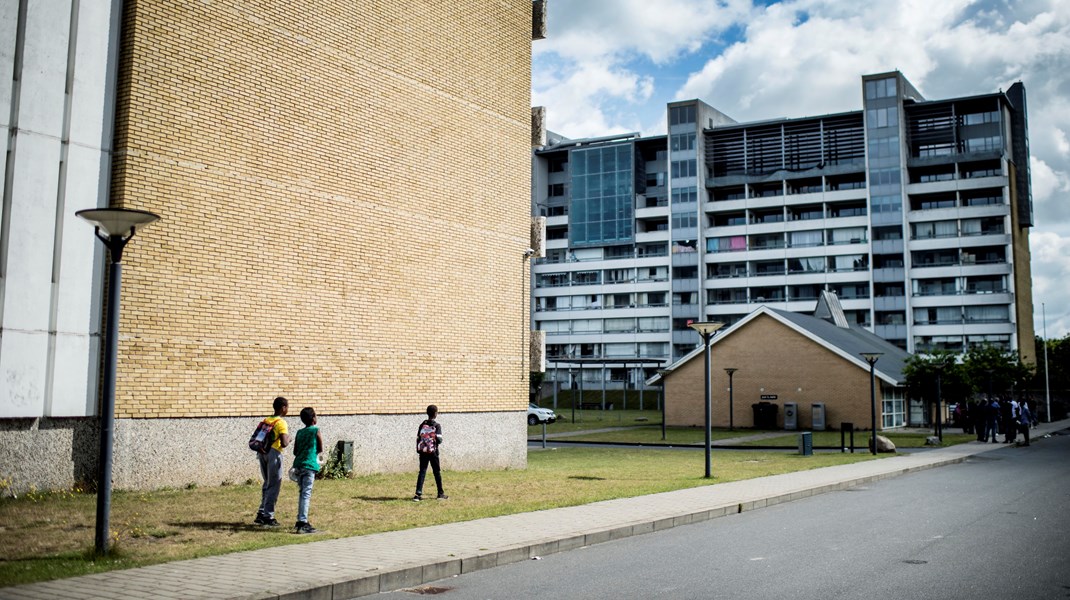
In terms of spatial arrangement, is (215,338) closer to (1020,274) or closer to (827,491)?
(827,491)

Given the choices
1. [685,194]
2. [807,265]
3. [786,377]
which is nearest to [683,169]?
[685,194]

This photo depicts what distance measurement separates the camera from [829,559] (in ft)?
31.3

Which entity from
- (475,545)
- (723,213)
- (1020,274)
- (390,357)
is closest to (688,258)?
(723,213)

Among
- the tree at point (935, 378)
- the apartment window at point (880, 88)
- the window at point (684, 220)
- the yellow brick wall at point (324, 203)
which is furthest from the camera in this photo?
the window at point (684, 220)

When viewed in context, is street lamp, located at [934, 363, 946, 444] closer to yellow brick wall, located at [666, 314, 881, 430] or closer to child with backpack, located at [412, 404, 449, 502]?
yellow brick wall, located at [666, 314, 881, 430]

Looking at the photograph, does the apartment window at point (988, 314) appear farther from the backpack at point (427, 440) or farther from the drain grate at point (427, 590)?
the drain grate at point (427, 590)

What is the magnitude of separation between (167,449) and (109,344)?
244 inches

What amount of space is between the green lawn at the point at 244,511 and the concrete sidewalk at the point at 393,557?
18.2 inches

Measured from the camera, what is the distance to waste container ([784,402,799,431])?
4666 cm

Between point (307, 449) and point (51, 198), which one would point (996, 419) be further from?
point (51, 198)

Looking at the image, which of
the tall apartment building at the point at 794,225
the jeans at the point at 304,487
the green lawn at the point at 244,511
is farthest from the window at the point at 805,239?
the jeans at the point at 304,487

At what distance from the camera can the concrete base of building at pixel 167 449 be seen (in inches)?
525

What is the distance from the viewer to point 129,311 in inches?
569

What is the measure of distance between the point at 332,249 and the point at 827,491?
36.3 ft
